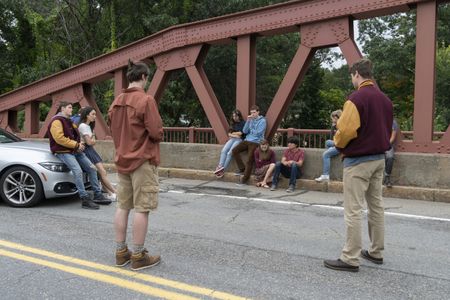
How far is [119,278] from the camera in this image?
4062mm

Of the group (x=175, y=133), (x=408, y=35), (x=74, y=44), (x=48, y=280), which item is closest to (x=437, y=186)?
(x=48, y=280)

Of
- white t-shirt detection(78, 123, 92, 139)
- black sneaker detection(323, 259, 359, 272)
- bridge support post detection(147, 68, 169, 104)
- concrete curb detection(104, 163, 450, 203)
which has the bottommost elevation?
black sneaker detection(323, 259, 359, 272)

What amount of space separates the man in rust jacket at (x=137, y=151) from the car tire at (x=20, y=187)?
10.6 feet

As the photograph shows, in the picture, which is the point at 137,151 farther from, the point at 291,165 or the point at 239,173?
the point at 239,173

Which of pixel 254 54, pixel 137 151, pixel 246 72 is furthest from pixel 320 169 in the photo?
pixel 137 151

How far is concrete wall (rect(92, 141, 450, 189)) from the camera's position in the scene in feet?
26.6

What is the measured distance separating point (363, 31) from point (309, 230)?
3179 cm

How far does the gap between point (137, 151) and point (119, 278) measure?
1.11 meters

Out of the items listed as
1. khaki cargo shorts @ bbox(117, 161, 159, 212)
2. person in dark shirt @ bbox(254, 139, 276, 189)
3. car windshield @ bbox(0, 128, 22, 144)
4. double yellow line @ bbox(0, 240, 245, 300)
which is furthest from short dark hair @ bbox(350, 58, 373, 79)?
car windshield @ bbox(0, 128, 22, 144)

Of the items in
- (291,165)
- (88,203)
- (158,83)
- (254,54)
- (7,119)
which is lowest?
(88,203)

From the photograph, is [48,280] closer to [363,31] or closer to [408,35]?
[408,35]

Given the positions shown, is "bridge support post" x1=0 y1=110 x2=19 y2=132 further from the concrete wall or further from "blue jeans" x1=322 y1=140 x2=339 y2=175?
"blue jeans" x1=322 y1=140 x2=339 y2=175

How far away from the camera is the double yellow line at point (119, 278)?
12.2 feet

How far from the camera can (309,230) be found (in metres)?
5.88
